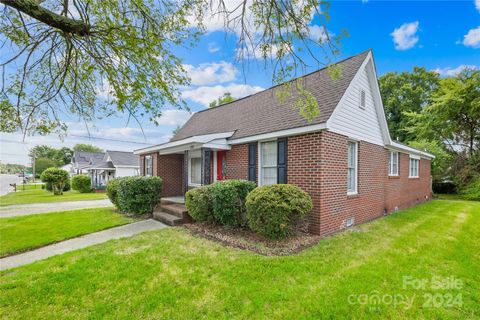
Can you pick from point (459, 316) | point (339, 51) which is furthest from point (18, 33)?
point (459, 316)

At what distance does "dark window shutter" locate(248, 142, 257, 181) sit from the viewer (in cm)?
783

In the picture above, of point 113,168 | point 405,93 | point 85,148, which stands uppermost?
point 405,93

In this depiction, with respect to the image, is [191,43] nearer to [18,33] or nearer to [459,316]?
[18,33]

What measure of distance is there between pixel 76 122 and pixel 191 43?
3514mm

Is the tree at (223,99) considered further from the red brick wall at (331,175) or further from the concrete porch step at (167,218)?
the concrete porch step at (167,218)

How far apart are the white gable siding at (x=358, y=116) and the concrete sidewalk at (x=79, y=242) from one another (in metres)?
6.43

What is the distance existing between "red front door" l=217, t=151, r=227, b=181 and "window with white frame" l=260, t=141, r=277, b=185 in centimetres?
200

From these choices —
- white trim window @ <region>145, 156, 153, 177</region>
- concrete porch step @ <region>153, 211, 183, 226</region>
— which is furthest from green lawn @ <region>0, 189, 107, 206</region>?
concrete porch step @ <region>153, 211, 183, 226</region>

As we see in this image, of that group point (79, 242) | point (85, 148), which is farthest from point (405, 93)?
point (85, 148)

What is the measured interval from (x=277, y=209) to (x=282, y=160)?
2.09 metres

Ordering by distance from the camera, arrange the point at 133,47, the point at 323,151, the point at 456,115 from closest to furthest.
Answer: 1. the point at 133,47
2. the point at 323,151
3. the point at 456,115

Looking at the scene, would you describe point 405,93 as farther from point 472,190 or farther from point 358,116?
point 358,116

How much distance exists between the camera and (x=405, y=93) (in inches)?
1100

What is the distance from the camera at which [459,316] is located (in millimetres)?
2969
